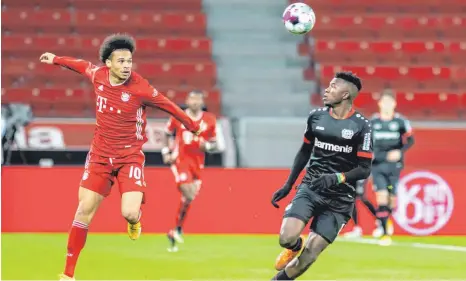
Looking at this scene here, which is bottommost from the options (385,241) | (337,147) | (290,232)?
(385,241)

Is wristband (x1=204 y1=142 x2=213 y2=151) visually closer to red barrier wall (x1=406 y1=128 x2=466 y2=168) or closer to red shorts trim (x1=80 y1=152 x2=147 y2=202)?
red shorts trim (x1=80 y1=152 x2=147 y2=202)

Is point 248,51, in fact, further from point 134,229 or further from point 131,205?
point 131,205

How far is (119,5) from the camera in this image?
66.6 ft

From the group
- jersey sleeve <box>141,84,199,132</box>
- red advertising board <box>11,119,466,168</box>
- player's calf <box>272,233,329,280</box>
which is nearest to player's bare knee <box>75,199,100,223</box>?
jersey sleeve <box>141,84,199,132</box>

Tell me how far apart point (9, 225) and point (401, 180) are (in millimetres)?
5461

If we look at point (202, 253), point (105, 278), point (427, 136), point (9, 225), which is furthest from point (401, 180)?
point (105, 278)

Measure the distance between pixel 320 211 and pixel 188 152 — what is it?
16.5ft

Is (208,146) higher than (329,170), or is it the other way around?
(329,170)

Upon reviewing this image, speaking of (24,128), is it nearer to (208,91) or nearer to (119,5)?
(208,91)

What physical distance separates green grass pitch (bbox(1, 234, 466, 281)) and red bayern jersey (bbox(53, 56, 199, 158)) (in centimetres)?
144

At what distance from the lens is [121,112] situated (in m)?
8.09

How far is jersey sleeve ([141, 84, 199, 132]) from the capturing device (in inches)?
318

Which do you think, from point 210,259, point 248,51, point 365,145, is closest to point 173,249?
point 210,259

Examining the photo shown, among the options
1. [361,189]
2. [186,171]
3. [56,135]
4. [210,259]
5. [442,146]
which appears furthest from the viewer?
[442,146]
